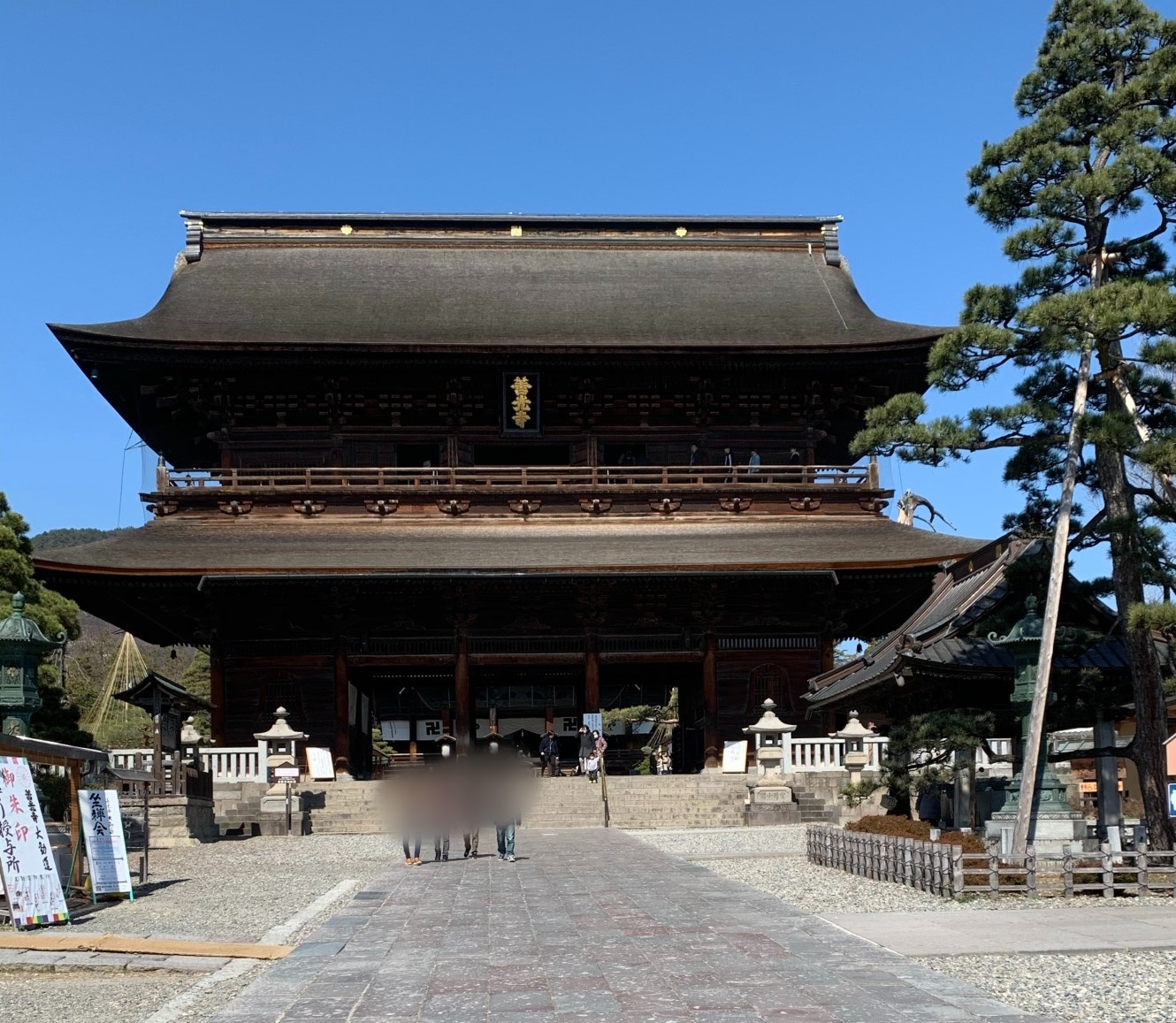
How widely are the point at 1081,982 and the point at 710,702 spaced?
22548 mm

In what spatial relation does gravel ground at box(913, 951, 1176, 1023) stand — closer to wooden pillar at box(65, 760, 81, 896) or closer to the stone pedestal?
wooden pillar at box(65, 760, 81, 896)

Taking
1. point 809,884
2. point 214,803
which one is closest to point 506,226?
point 214,803

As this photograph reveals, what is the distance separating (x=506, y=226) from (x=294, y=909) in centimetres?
2990

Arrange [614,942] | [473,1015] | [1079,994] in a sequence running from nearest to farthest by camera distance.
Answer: [473,1015]
[1079,994]
[614,942]

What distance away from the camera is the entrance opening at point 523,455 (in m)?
35.4

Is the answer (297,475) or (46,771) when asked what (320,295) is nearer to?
(297,475)

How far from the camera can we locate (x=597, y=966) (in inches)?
392

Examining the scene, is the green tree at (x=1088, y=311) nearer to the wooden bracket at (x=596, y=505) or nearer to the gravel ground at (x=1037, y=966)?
the gravel ground at (x=1037, y=966)

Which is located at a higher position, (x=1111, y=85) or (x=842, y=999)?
(x=1111, y=85)

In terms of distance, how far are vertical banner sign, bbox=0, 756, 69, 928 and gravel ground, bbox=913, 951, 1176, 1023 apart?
830 centimetres

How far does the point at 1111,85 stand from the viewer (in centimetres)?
1750

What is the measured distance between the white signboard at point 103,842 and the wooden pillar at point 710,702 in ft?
58.1

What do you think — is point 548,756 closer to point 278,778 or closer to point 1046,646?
point 278,778

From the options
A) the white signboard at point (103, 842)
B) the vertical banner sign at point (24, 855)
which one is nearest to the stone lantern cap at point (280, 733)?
the white signboard at point (103, 842)
